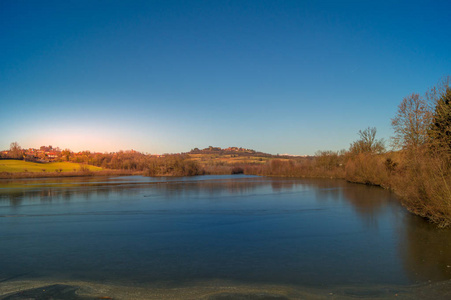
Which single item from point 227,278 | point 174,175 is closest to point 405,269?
point 227,278

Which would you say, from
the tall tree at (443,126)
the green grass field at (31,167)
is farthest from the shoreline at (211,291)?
the green grass field at (31,167)

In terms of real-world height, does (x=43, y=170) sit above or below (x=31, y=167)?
below

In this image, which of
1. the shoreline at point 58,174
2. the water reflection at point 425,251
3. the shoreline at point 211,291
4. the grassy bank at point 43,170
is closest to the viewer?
the shoreline at point 211,291

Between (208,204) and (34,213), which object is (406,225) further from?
(34,213)

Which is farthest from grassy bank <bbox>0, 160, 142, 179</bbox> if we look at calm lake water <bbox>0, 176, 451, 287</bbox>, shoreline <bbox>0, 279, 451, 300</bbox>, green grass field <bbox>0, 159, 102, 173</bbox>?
shoreline <bbox>0, 279, 451, 300</bbox>

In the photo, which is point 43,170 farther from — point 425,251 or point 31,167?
point 425,251

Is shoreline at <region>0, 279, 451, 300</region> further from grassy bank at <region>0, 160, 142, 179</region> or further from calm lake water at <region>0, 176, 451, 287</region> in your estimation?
grassy bank at <region>0, 160, 142, 179</region>

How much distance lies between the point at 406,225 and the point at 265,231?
5581 millimetres

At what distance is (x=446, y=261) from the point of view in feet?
24.0

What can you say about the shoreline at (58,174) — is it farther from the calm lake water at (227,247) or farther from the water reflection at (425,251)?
the water reflection at (425,251)

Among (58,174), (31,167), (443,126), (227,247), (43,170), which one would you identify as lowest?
(227,247)

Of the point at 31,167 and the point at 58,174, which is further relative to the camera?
the point at 31,167

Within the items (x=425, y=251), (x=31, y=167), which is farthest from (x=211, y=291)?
(x=31, y=167)

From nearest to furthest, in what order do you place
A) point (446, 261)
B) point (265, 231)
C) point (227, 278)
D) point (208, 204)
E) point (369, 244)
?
point (227, 278) → point (446, 261) → point (369, 244) → point (265, 231) → point (208, 204)
